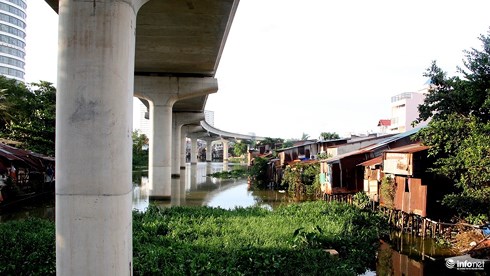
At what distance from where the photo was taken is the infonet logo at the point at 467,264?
1160cm

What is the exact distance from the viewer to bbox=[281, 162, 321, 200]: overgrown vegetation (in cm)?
3023

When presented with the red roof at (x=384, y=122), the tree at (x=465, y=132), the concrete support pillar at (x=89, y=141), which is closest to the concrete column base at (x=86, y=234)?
the concrete support pillar at (x=89, y=141)

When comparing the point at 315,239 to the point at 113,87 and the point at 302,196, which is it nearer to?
the point at 113,87

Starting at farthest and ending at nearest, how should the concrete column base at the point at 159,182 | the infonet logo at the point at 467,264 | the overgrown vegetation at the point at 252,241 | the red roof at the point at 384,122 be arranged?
the red roof at the point at 384,122
the concrete column base at the point at 159,182
the infonet logo at the point at 467,264
the overgrown vegetation at the point at 252,241

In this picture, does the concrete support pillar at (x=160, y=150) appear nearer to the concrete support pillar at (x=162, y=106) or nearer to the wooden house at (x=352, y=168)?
the concrete support pillar at (x=162, y=106)

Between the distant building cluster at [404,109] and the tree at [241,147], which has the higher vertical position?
the distant building cluster at [404,109]

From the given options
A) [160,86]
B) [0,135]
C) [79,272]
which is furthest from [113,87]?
[0,135]

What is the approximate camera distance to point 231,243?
1042 centimetres

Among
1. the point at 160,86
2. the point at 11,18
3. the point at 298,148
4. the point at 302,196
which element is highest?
the point at 11,18

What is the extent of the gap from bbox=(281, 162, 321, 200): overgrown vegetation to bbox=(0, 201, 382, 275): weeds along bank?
13.9 metres

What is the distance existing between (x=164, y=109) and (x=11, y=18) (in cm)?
8062

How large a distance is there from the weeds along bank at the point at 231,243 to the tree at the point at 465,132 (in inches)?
131

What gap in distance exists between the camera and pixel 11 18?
89.1m

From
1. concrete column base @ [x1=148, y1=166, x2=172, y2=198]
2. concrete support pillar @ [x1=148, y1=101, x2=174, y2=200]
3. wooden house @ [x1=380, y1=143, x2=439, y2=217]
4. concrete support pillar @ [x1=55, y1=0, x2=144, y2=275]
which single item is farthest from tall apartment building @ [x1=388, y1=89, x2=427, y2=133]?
concrete support pillar @ [x1=55, y1=0, x2=144, y2=275]
